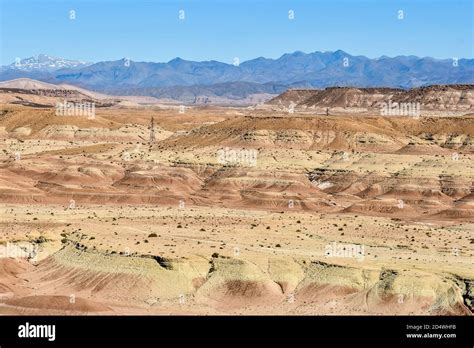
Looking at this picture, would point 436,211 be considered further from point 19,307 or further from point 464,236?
point 19,307

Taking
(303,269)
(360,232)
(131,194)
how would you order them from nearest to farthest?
(303,269) < (360,232) < (131,194)

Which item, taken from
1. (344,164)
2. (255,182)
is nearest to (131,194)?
(255,182)

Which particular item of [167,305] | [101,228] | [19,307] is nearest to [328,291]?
[167,305]

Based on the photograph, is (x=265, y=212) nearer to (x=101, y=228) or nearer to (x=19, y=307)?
(x=101, y=228)

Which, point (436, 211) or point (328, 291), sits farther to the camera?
point (436, 211)

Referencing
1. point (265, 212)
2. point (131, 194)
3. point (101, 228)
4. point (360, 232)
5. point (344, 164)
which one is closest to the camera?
point (101, 228)

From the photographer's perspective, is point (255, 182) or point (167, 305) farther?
point (255, 182)
